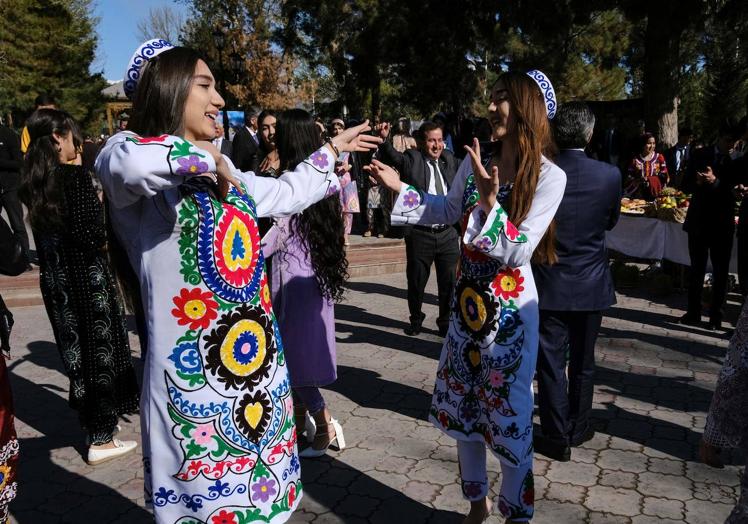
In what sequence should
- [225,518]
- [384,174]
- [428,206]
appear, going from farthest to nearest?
[428,206]
[384,174]
[225,518]

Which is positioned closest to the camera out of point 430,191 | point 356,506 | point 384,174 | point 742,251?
point 384,174

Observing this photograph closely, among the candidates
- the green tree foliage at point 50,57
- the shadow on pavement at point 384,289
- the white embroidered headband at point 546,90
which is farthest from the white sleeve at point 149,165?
the green tree foliage at point 50,57

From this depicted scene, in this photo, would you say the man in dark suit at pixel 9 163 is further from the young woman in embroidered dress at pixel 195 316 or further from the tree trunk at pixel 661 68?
the tree trunk at pixel 661 68

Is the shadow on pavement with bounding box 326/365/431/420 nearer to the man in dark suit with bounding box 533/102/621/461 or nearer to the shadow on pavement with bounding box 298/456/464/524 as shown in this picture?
the shadow on pavement with bounding box 298/456/464/524

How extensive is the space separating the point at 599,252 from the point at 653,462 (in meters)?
1.28

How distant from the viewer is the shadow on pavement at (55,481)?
3180 mm

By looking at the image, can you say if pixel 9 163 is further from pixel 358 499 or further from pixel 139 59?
pixel 139 59

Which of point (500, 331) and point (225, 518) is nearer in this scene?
point (225, 518)

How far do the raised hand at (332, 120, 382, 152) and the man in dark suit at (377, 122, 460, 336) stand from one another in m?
3.41

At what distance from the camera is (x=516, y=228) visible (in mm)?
2412

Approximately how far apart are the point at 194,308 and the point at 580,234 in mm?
2400

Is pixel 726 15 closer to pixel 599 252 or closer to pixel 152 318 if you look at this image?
pixel 599 252

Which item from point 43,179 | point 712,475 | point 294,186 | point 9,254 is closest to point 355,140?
point 294,186

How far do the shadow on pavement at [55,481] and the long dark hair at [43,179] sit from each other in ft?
4.76
